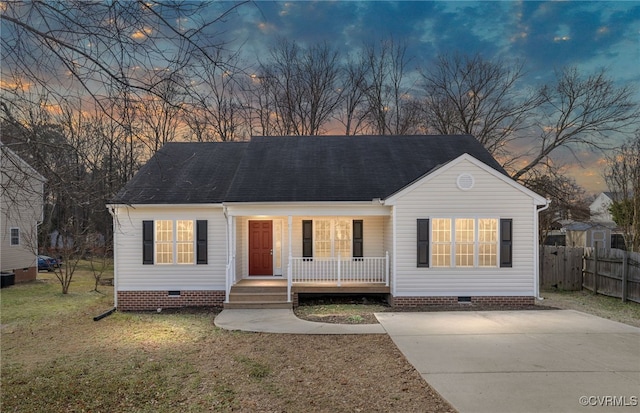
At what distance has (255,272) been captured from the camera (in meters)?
13.1

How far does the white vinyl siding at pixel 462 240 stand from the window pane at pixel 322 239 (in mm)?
2624

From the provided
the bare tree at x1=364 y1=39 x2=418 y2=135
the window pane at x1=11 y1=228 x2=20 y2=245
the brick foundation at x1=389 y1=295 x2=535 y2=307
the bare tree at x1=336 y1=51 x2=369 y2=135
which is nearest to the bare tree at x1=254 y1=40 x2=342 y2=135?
the bare tree at x1=336 y1=51 x2=369 y2=135

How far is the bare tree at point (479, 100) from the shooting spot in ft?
70.8

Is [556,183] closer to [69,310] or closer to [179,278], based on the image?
[179,278]

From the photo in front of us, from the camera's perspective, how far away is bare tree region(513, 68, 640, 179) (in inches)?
720

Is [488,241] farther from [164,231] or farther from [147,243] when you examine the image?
[147,243]

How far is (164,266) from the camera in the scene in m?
11.7

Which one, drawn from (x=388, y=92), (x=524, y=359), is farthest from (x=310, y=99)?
(x=524, y=359)

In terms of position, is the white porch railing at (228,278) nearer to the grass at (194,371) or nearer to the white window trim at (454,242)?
the grass at (194,371)

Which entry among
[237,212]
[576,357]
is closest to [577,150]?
[576,357]

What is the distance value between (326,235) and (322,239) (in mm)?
192

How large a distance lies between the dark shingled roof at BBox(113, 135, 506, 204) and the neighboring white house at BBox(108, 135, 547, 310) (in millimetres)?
80

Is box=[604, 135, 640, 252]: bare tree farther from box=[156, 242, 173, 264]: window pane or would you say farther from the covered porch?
box=[156, 242, 173, 264]: window pane

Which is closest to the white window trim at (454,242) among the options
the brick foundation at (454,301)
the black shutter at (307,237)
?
the brick foundation at (454,301)
